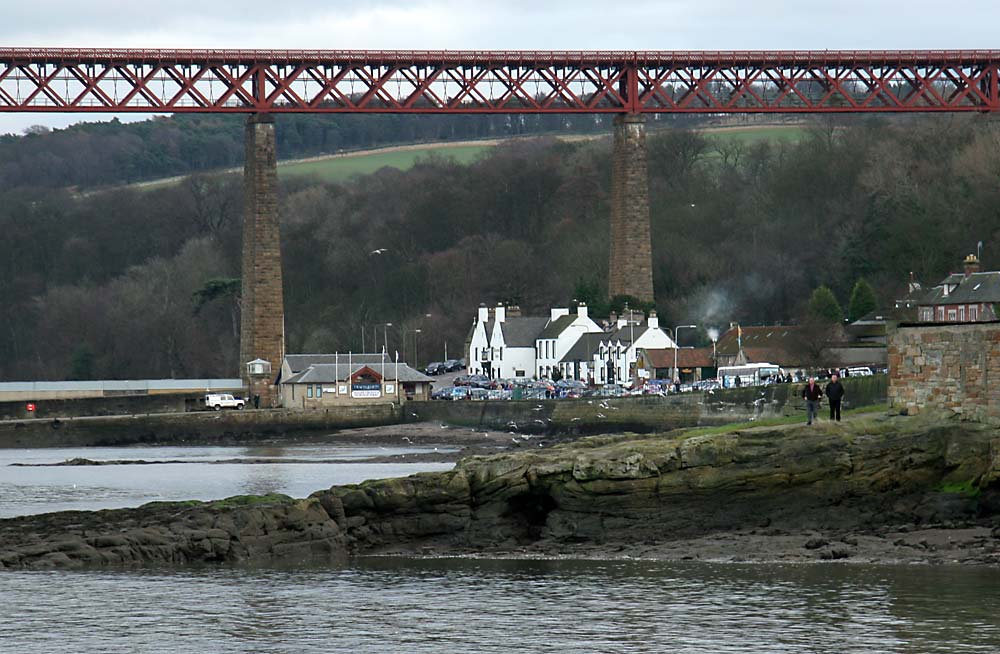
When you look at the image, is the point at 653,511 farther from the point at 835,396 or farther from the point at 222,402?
the point at 222,402

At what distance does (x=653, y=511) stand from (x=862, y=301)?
60.8m

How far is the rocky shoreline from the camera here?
35.4m

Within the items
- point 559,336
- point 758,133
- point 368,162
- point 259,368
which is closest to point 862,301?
point 559,336

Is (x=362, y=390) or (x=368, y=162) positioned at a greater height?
(x=368, y=162)

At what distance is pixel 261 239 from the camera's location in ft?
302

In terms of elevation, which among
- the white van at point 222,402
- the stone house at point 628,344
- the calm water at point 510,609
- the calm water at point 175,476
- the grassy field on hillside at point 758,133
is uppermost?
the grassy field on hillside at point 758,133

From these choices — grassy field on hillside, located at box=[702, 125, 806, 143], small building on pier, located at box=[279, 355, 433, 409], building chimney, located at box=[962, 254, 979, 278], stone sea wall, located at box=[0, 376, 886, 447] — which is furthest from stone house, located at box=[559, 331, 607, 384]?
grassy field on hillside, located at box=[702, 125, 806, 143]

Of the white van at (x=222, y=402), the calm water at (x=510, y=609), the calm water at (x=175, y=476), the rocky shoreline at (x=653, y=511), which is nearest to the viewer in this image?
the calm water at (x=510, y=609)

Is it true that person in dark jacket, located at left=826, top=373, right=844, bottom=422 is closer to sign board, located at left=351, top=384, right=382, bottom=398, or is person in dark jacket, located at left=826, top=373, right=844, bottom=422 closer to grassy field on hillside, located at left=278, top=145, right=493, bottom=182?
sign board, located at left=351, top=384, right=382, bottom=398

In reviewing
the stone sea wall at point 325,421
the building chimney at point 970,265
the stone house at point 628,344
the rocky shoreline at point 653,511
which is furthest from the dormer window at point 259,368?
the rocky shoreline at point 653,511

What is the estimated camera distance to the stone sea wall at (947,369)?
35531 millimetres

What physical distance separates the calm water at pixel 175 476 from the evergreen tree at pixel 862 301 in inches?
1020

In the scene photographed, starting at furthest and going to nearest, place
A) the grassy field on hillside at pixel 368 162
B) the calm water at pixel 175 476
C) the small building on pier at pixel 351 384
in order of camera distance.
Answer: the grassy field on hillside at pixel 368 162 < the small building on pier at pixel 351 384 < the calm water at pixel 175 476

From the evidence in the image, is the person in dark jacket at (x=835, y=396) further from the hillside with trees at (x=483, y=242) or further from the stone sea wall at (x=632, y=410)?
the hillside with trees at (x=483, y=242)
